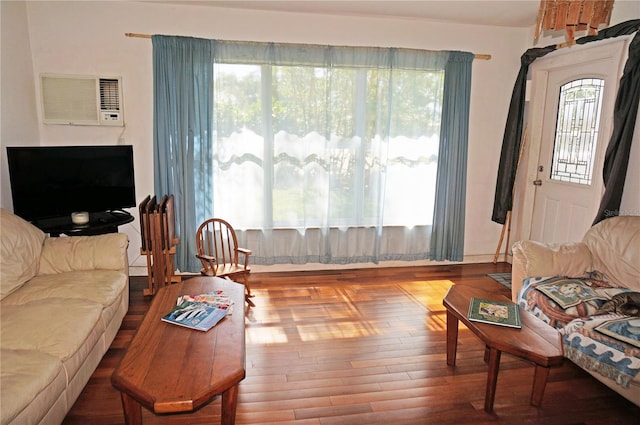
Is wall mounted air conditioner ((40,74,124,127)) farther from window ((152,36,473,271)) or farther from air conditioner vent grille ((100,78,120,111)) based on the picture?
window ((152,36,473,271))

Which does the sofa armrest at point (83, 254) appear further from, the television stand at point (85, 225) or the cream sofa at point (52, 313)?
the television stand at point (85, 225)

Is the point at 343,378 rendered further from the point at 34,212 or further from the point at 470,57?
the point at 470,57

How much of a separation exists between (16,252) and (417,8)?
3984 millimetres

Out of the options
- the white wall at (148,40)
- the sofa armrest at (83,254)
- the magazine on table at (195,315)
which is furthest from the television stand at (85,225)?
the magazine on table at (195,315)

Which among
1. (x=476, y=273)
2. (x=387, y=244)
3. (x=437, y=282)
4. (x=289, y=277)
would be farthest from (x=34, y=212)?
(x=476, y=273)

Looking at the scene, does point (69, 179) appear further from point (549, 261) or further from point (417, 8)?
point (549, 261)

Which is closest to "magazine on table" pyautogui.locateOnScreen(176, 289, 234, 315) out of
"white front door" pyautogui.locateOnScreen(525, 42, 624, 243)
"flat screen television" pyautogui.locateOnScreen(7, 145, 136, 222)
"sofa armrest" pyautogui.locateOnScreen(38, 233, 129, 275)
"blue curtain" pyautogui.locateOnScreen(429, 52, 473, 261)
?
"sofa armrest" pyautogui.locateOnScreen(38, 233, 129, 275)

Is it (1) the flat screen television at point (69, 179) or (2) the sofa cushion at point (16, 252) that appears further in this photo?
(1) the flat screen television at point (69, 179)

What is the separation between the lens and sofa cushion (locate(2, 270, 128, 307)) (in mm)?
2678

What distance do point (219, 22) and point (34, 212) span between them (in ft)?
7.97

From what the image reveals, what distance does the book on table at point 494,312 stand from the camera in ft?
7.98

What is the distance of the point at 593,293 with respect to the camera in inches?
113

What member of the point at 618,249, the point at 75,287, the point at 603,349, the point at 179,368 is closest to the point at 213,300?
the point at 179,368

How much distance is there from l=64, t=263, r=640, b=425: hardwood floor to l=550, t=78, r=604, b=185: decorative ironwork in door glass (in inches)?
78.2
